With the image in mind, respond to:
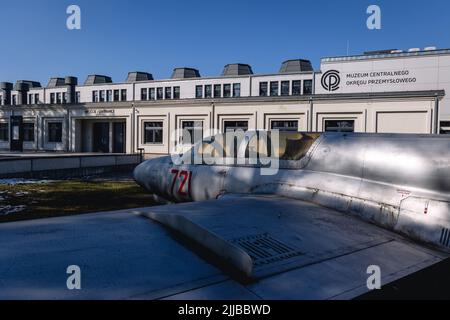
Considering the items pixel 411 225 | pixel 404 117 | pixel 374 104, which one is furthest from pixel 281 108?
pixel 411 225

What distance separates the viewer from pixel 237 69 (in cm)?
5788

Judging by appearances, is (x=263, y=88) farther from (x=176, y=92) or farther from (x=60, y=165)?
(x=60, y=165)

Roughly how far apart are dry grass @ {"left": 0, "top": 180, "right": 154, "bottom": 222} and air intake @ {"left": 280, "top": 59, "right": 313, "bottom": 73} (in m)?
41.7

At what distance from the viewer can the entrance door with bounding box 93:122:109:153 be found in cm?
4462

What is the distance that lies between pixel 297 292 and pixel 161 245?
5.11 ft

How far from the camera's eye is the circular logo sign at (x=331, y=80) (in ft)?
140

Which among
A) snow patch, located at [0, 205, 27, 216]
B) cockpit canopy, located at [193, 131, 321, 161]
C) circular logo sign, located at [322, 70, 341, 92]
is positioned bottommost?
snow patch, located at [0, 205, 27, 216]

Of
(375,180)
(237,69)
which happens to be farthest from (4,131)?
(375,180)

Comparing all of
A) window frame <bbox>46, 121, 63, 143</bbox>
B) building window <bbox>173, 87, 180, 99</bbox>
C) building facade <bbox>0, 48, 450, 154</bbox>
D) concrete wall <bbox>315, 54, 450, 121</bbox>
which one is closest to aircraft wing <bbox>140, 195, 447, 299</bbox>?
building facade <bbox>0, 48, 450, 154</bbox>

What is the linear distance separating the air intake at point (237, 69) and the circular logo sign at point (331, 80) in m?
17.0

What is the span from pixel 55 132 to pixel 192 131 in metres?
21.4

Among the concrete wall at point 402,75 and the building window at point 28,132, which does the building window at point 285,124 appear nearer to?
the concrete wall at point 402,75

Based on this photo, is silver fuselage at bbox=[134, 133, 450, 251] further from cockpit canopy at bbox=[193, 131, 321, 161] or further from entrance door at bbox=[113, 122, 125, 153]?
entrance door at bbox=[113, 122, 125, 153]

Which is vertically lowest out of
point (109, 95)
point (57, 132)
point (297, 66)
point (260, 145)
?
point (260, 145)
